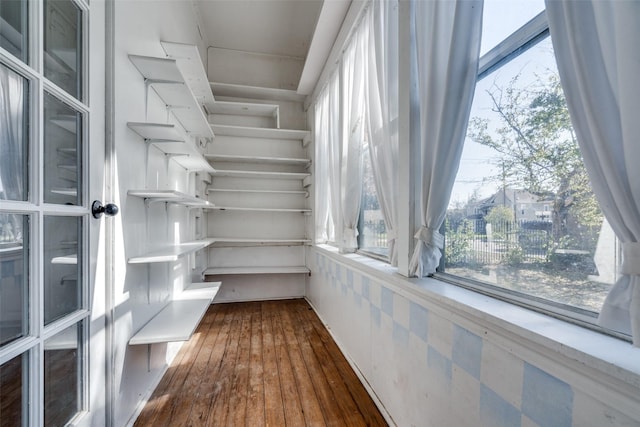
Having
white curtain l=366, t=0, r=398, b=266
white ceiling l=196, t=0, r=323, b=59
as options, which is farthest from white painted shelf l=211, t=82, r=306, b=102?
white curtain l=366, t=0, r=398, b=266

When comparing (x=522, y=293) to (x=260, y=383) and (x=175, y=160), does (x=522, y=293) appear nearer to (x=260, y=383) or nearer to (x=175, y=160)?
(x=260, y=383)

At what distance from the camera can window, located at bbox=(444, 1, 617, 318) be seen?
0.74m

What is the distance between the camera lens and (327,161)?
9.36ft

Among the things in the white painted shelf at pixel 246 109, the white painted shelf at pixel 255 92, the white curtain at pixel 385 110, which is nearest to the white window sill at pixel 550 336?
the white curtain at pixel 385 110

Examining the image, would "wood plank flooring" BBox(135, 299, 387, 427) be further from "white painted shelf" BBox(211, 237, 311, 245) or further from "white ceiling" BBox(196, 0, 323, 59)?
"white ceiling" BBox(196, 0, 323, 59)

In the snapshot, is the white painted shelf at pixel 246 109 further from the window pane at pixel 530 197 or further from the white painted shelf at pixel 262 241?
the window pane at pixel 530 197

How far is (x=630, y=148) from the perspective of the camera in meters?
0.53

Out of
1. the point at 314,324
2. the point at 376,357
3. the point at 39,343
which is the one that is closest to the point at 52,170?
the point at 39,343

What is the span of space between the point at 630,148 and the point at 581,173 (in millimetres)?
233

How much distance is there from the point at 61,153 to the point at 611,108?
1.63 metres

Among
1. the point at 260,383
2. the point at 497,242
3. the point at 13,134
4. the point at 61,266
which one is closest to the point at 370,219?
the point at 497,242

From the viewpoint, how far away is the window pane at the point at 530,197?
74cm

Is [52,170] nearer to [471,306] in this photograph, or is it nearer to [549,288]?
[471,306]

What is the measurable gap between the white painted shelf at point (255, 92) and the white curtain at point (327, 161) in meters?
0.57
